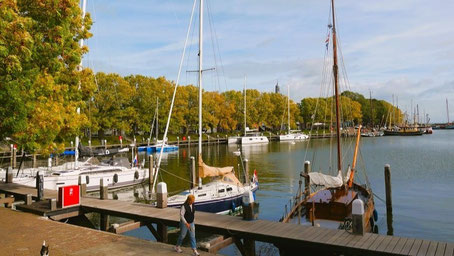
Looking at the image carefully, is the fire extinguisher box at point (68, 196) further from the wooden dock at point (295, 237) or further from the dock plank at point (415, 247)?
the dock plank at point (415, 247)

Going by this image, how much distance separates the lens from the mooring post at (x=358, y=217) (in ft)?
40.7

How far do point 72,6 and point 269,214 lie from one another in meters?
18.1

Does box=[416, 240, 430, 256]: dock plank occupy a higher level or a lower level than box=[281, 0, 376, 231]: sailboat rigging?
higher

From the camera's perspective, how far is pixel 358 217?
41.0 ft

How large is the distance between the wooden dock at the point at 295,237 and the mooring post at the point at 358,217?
0.24 meters

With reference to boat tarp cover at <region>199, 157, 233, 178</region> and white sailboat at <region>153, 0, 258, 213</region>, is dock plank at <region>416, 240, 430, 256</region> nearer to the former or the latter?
white sailboat at <region>153, 0, 258, 213</region>

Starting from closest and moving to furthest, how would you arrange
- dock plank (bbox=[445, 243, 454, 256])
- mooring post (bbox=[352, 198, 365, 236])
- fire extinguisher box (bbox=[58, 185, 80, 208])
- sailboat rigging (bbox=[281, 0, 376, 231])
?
dock plank (bbox=[445, 243, 454, 256])
mooring post (bbox=[352, 198, 365, 236])
fire extinguisher box (bbox=[58, 185, 80, 208])
sailboat rigging (bbox=[281, 0, 376, 231])

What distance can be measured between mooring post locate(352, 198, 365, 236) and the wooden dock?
0.24m

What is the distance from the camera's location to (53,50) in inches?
703

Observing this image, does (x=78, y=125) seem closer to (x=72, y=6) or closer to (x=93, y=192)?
(x=72, y=6)

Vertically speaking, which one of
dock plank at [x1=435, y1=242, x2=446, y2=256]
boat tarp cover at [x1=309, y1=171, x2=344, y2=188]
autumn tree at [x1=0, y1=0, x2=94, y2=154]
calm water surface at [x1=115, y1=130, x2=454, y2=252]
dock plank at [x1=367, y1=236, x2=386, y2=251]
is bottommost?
calm water surface at [x1=115, y1=130, x2=454, y2=252]

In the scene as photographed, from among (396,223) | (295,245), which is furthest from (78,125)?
(396,223)

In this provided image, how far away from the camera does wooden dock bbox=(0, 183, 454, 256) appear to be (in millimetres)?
11216

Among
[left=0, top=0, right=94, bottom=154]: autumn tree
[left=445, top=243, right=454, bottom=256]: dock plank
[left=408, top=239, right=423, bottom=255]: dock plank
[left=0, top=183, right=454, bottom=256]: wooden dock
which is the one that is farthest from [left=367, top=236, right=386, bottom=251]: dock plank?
[left=0, top=0, right=94, bottom=154]: autumn tree
